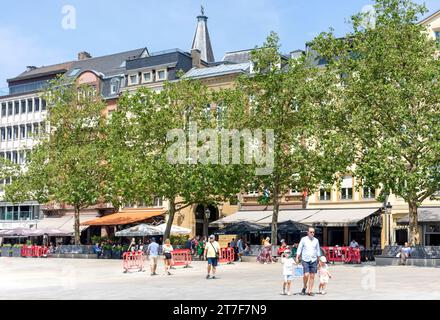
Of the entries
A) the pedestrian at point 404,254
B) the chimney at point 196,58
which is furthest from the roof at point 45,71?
the pedestrian at point 404,254

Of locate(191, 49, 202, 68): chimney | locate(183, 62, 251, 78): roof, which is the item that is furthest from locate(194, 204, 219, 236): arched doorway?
locate(191, 49, 202, 68): chimney

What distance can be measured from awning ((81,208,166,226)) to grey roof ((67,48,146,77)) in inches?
599

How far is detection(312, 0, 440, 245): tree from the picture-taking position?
32750 mm

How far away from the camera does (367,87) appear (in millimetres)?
34531

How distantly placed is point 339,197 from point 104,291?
32.6 metres

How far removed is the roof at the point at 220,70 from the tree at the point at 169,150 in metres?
9.67

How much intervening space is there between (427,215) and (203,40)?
39.6 meters

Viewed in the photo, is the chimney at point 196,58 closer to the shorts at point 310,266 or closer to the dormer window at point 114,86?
the dormer window at point 114,86


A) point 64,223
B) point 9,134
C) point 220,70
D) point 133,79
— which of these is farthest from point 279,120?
point 9,134

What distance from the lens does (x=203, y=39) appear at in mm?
76750

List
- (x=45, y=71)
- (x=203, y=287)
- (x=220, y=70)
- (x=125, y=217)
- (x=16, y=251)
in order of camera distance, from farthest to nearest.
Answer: (x=45, y=71) → (x=125, y=217) → (x=220, y=70) → (x=16, y=251) → (x=203, y=287)

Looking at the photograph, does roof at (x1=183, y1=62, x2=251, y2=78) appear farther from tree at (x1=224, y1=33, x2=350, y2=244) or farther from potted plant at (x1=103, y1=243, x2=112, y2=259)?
potted plant at (x1=103, y1=243, x2=112, y2=259)

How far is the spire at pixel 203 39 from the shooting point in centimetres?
7581

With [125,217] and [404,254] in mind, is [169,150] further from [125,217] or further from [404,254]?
[404,254]
